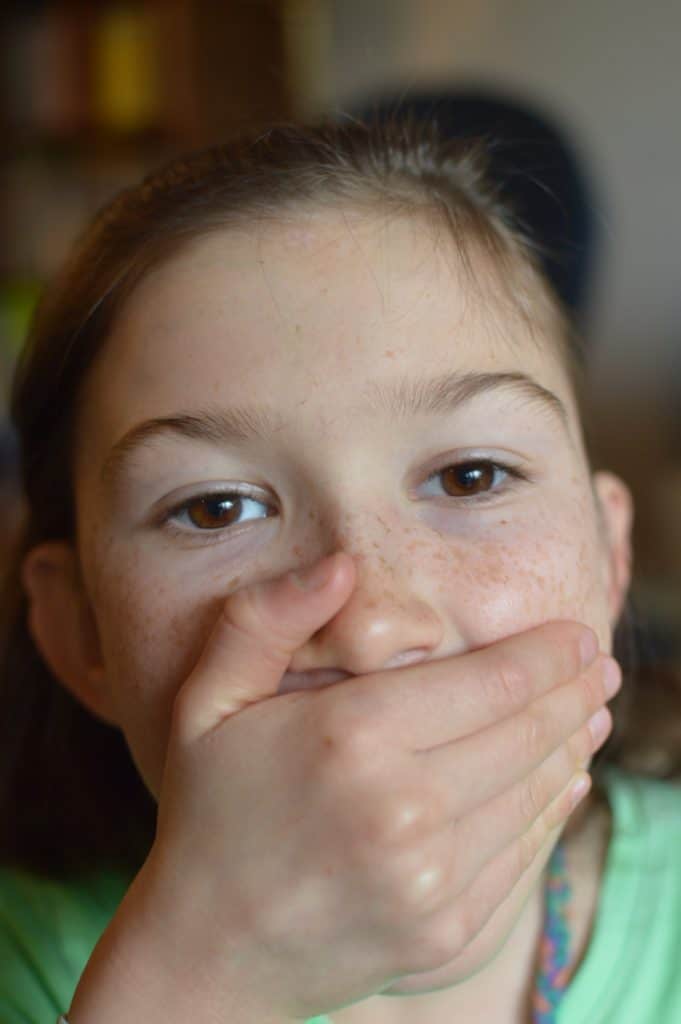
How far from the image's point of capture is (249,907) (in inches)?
24.6

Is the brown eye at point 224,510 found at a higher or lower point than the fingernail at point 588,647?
higher

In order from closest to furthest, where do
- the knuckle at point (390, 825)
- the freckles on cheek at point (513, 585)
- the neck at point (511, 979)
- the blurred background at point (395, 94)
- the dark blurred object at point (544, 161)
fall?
the knuckle at point (390, 825) → the freckles on cheek at point (513, 585) → the neck at point (511, 979) → the dark blurred object at point (544, 161) → the blurred background at point (395, 94)

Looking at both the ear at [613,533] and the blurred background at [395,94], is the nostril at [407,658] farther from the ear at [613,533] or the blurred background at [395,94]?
the blurred background at [395,94]

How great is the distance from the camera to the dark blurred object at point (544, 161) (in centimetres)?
163

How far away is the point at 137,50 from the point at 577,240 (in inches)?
79.3

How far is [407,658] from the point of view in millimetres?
690

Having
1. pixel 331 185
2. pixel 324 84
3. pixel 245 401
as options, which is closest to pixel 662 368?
pixel 324 84

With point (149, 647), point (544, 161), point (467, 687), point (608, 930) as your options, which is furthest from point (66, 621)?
point (544, 161)

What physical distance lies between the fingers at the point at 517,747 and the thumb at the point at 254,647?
114mm

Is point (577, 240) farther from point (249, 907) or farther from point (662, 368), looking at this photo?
point (249, 907)

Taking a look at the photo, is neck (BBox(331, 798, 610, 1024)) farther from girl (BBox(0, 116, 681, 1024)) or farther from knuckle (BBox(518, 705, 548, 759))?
knuckle (BBox(518, 705, 548, 759))

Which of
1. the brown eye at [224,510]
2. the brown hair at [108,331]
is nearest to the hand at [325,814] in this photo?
the brown eye at [224,510]

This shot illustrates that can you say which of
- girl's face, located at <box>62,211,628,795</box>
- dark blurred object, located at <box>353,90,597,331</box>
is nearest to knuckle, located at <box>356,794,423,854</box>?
girl's face, located at <box>62,211,628,795</box>

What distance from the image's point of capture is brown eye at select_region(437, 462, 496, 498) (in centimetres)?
80
